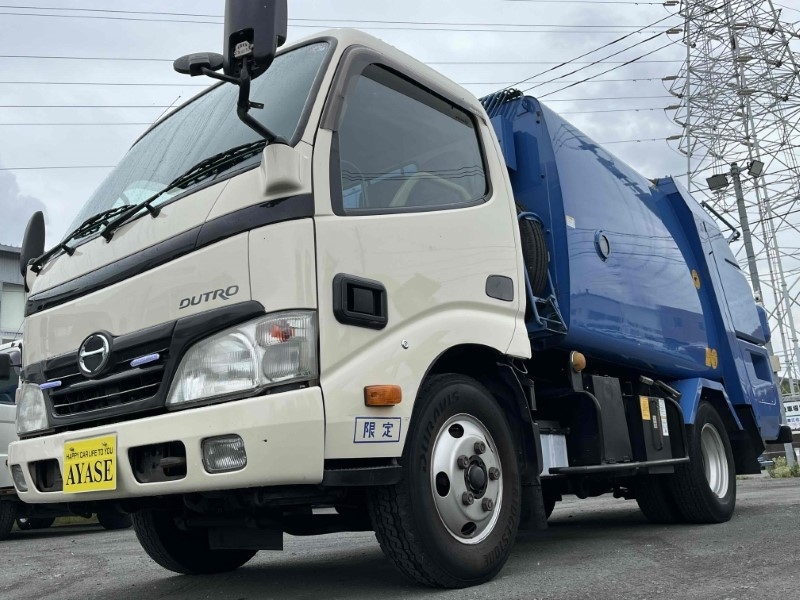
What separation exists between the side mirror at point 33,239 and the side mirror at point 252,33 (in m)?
2.20

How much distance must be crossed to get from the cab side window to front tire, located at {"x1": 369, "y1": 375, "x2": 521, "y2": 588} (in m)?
0.84

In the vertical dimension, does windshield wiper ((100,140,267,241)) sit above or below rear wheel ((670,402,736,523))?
above

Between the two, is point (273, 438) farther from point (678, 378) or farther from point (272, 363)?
point (678, 378)

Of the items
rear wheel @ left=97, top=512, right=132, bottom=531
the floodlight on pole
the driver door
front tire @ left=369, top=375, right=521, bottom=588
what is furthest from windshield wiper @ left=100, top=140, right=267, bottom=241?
the floodlight on pole

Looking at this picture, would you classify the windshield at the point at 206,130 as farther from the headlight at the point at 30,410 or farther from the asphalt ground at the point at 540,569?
the asphalt ground at the point at 540,569

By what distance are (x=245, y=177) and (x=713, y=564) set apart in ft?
9.33

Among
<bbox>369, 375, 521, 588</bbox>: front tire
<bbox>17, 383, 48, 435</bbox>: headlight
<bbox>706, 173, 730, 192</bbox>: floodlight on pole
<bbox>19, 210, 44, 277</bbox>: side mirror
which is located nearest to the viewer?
<bbox>369, 375, 521, 588</bbox>: front tire

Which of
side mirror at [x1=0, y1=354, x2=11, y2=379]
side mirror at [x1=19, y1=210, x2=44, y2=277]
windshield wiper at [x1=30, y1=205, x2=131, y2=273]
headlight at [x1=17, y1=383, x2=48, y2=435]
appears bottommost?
headlight at [x1=17, y1=383, x2=48, y2=435]

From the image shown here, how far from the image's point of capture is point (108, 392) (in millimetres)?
3477

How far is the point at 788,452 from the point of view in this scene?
18.4m

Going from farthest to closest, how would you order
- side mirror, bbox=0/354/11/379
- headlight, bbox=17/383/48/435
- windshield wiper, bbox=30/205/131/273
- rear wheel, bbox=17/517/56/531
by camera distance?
rear wheel, bbox=17/517/56/531 < side mirror, bbox=0/354/11/379 < windshield wiper, bbox=30/205/131/273 < headlight, bbox=17/383/48/435

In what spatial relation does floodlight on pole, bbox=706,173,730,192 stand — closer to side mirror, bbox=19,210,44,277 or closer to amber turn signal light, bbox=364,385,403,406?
side mirror, bbox=19,210,44,277

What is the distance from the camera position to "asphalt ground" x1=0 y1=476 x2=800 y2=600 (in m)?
3.50

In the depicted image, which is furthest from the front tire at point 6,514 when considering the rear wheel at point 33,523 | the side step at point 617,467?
the side step at point 617,467
